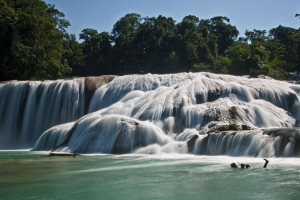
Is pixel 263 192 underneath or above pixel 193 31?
underneath

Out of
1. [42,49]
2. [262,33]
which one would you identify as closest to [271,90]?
[42,49]

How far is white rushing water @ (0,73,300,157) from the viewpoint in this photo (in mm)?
14406

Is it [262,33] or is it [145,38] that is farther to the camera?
[262,33]

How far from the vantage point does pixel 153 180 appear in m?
9.13

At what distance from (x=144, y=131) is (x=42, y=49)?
2132cm

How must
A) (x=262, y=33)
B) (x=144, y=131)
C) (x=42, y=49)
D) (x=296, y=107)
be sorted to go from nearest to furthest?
1. (x=144, y=131)
2. (x=296, y=107)
3. (x=42, y=49)
4. (x=262, y=33)

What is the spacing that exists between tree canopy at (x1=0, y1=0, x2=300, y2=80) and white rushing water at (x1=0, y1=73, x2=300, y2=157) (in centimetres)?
627

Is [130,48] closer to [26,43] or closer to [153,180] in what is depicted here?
[26,43]

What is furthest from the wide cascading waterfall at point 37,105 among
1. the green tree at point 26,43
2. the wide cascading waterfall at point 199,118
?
the green tree at point 26,43

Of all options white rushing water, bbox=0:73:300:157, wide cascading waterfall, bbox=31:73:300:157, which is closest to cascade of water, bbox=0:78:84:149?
wide cascading waterfall, bbox=31:73:300:157

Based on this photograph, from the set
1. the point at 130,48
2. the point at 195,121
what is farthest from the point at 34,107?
the point at 130,48

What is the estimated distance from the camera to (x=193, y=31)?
5044 centimetres

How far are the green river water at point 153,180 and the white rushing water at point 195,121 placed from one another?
1.85 m

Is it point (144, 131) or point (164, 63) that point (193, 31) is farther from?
point (144, 131)
